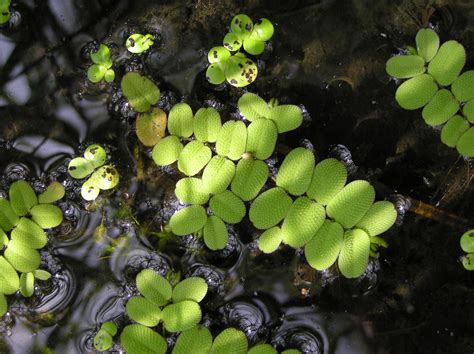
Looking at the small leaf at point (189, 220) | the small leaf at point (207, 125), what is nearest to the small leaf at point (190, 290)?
the small leaf at point (189, 220)

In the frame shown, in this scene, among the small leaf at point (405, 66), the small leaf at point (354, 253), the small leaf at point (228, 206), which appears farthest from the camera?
the small leaf at point (405, 66)

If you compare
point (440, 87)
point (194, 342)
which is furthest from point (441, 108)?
point (194, 342)

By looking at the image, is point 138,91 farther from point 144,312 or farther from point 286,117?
point 144,312

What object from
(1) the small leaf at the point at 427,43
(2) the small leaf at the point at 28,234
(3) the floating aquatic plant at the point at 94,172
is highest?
(1) the small leaf at the point at 427,43

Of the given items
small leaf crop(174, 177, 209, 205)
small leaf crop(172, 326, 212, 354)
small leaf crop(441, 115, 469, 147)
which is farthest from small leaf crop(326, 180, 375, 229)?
small leaf crop(172, 326, 212, 354)

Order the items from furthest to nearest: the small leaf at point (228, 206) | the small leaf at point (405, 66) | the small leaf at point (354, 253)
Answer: the small leaf at point (405, 66)
the small leaf at point (228, 206)
the small leaf at point (354, 253)

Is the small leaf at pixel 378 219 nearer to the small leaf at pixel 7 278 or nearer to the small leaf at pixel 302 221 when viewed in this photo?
the small leaf at pixel 302 221

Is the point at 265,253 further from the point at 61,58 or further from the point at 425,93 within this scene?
the point at 61,58
